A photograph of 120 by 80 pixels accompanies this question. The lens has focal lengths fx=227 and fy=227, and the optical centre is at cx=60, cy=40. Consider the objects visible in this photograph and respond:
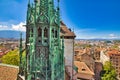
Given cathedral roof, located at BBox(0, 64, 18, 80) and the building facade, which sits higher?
the building facade

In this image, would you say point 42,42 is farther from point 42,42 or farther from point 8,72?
point 8,72

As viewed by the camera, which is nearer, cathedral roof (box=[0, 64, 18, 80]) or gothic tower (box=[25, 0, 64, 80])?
gothic tower (box=[25, 0, 64, 80])

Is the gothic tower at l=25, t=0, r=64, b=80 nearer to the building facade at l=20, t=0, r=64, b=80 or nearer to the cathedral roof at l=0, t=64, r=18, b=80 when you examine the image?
the building facade at l=20, t=0, r=64, b=80

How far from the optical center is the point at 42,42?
1472cm

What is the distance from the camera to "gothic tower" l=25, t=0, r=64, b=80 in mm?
14578

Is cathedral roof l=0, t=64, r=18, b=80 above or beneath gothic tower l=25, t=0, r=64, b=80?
beneath

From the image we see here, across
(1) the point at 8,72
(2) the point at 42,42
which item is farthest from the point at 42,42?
(1) the point at 8,72

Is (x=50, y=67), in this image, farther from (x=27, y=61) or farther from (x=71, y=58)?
(x=71, y=58)

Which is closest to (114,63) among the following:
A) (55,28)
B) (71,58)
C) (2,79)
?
(71,58)

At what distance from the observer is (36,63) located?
48.1 ft

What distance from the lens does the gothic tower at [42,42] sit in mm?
14578

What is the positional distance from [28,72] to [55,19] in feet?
12.7

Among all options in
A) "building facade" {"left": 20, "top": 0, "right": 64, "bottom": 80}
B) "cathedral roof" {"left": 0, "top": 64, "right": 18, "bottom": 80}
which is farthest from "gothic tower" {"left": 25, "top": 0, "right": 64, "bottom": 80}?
"cathedral roof" {"left": 0, "top": 64, "right": 18, "bottom": 80}

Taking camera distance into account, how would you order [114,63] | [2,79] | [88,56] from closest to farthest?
1. [2,79]
2. [88,56]
3. [114,63]
